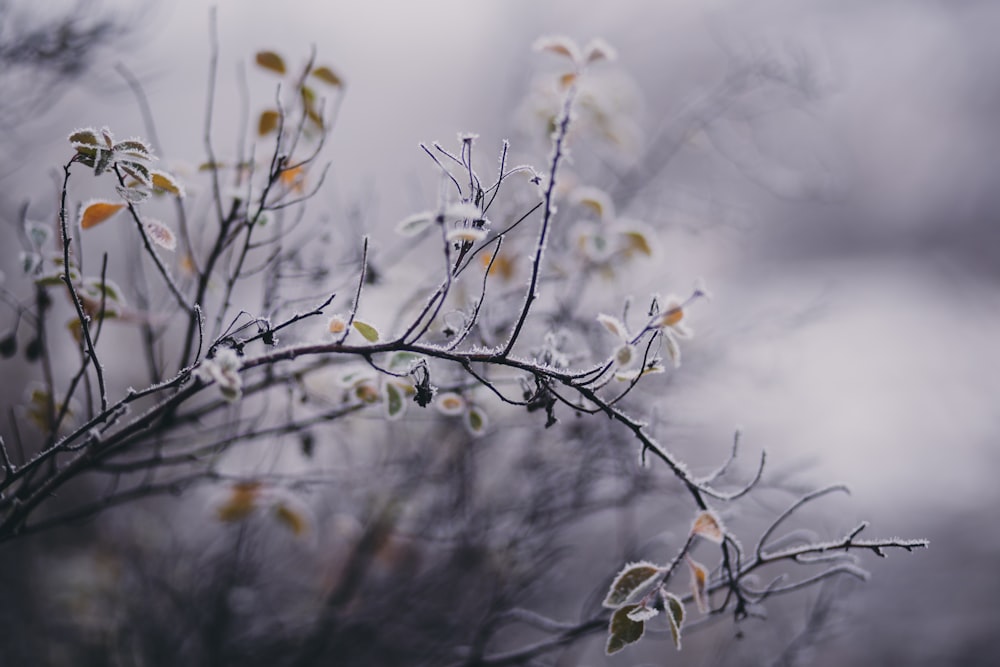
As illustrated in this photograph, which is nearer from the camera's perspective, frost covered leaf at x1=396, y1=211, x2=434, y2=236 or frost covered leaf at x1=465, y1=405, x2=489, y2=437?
frost covered leaf at x1=396, y1=211, x2=434, y2=236

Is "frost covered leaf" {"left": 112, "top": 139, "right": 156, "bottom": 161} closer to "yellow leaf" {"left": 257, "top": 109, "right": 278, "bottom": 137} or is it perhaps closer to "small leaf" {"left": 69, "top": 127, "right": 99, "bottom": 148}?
"small leaf" {"left": 69, "top": 127, "right": 99, "bottom": 148}

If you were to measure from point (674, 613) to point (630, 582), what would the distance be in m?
0.07

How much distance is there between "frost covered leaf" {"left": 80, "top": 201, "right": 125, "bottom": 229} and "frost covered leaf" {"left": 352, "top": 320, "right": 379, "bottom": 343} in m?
0.45

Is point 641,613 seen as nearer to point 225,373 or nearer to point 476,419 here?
point 476,419

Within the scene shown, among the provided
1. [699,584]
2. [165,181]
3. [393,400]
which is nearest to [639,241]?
[393,400]

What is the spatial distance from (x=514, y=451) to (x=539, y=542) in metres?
0.53

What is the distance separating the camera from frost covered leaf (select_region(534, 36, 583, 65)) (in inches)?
47.0

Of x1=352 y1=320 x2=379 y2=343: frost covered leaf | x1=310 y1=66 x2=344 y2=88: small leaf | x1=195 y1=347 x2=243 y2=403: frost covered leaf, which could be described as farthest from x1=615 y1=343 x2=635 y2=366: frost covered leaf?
x1=310 y1=66 x2=344 y2=88: small leaf

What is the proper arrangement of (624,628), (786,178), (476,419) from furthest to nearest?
(786,178) → (476,419) → (624,628)

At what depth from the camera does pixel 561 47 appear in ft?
3.96

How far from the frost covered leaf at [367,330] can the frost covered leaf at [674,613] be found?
54 cm

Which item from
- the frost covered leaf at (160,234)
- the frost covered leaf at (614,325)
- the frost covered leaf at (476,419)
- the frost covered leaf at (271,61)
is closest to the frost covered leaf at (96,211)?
the frost covered leaf at (160,234)

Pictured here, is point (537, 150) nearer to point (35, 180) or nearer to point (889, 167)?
point (35, 180)

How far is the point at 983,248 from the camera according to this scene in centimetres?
921
